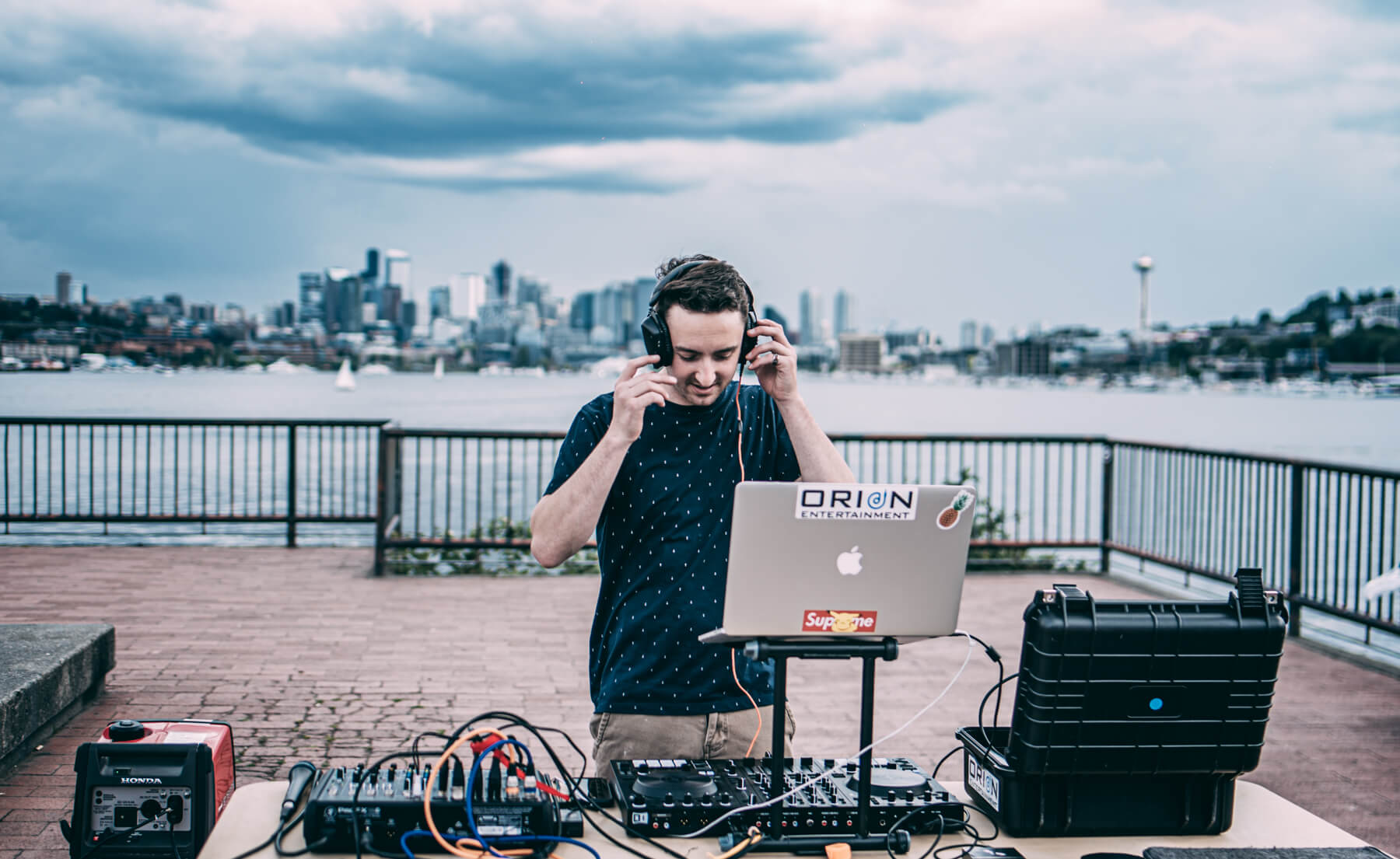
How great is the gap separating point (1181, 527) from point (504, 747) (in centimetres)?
808

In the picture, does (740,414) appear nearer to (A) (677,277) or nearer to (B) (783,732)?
(A) (677,277)

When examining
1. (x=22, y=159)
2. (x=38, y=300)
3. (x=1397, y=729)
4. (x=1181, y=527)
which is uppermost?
(x=22, y=159)

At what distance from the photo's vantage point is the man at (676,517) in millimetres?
2510

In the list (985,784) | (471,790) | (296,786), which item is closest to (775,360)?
(985,784)

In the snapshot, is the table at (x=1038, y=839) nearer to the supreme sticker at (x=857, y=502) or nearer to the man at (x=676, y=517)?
the man at (x=676, y=517)

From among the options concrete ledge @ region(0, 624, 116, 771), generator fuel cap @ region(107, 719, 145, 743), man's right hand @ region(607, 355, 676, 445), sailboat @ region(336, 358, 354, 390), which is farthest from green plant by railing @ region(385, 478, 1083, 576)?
sailboat @ region(336, 358, 354, 390)

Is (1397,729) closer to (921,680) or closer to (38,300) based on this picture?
(921,680)

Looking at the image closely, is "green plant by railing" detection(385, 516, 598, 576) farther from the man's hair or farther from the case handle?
the case handle

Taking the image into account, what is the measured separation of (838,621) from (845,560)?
12cm

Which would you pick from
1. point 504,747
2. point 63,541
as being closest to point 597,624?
point 504,747

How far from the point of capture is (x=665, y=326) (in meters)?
2.60

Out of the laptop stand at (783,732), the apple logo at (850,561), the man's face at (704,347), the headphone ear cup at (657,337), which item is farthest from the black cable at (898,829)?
the headphone ear cup at (657,337)

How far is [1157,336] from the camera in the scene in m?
73.0

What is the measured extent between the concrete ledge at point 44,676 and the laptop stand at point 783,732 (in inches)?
137
